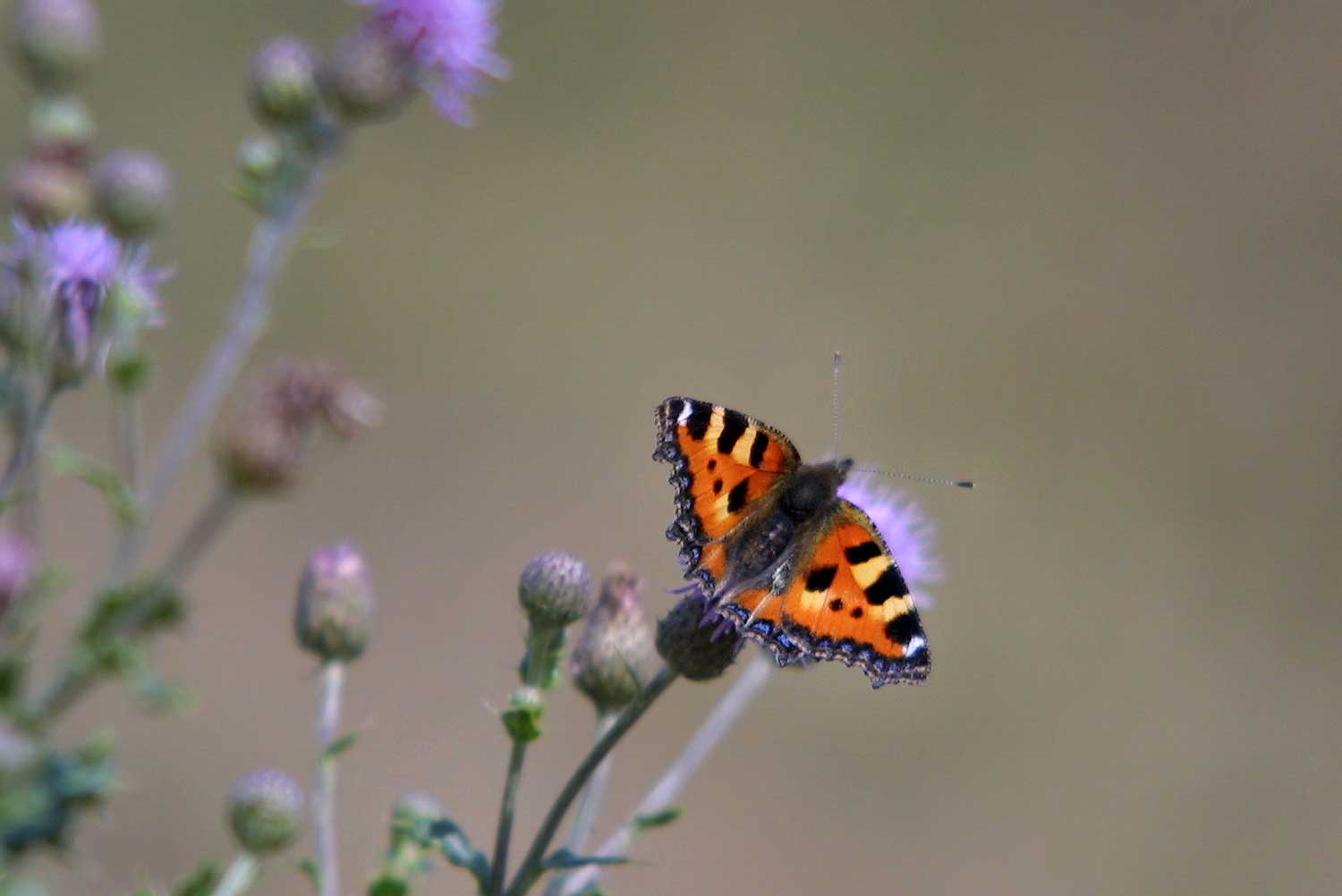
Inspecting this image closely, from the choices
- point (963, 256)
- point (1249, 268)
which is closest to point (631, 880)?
point (963, 256)

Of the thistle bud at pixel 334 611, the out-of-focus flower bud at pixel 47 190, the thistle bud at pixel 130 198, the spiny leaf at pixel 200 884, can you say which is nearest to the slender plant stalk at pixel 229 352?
the thistle bud at pixel 130 198

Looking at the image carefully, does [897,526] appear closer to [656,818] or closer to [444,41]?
[656,818]

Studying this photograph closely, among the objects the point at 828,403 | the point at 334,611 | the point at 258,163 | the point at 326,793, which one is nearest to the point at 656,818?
the point at 326,793

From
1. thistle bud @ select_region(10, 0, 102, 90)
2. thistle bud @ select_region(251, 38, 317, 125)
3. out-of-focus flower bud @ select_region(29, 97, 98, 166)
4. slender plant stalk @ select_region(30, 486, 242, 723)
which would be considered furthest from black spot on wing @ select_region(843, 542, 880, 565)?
thistle bud @ select_region(10, 0, 102, 90)

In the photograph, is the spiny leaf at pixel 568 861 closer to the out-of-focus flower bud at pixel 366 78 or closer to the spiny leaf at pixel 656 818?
the spiny leaf at pixel 656 818

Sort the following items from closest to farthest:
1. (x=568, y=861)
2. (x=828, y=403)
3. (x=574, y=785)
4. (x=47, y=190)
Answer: (x=568, y=861) < (x=574, y=785) < (x=47, y=190) < (x=828, y=403)

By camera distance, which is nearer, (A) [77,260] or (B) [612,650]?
(B) [612,650]
